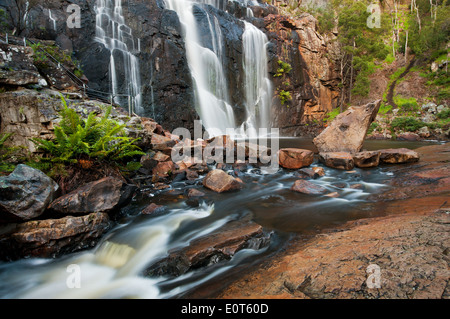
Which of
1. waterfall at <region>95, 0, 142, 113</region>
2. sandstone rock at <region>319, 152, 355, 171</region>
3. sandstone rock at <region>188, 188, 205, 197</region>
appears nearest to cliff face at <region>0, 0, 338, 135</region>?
waterfall at <region>95, 0, 142, 113</region>

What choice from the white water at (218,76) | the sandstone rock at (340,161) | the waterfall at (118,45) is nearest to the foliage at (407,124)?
the white water at (218,76)

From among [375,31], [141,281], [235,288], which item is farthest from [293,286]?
[375,31]

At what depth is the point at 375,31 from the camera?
29672mm

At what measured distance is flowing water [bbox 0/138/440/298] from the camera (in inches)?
120

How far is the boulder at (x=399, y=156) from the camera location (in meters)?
8.20

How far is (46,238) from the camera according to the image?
356cm

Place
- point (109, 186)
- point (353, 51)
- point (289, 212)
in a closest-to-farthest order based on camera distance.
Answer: point (109, 186)
point (289, 212)
point (353, 51)

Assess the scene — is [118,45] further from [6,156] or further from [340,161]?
[340,161]

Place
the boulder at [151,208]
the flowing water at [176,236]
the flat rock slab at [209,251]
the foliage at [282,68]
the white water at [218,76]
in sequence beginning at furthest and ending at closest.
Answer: the foliage at [282,68]
the white water at [218,76]
the boulder at [151,208]
the flat rock slab at [209,251]
the flowing water at [176,236]

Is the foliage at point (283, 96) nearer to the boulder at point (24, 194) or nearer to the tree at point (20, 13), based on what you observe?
the tree at point (20, 13)

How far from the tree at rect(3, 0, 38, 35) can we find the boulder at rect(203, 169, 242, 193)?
50.2 ft

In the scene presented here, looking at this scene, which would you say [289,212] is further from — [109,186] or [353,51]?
[353,51]

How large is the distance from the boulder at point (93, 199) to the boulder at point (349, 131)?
9.03 meters

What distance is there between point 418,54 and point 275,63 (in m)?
20.5
